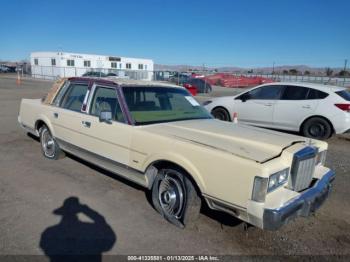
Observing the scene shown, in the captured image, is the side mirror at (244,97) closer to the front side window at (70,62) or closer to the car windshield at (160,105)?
the car windshield at (160,105)

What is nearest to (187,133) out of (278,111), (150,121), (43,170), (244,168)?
(150,121)

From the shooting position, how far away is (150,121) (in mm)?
3941

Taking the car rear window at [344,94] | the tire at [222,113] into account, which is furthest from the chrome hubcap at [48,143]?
the car rear window at [344,94]

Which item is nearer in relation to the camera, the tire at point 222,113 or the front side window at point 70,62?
the tire at point 222,113

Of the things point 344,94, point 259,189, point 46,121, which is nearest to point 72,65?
point 46,121

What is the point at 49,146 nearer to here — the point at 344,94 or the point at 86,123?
the point at 86,123

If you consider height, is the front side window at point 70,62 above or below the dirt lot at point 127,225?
above

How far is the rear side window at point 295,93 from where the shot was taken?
320 inches

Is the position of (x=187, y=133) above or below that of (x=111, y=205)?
above

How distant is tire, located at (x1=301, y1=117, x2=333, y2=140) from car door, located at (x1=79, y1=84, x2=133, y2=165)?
604 cm

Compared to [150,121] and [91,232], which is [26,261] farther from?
[150,121]

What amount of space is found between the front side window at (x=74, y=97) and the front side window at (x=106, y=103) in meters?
0.39

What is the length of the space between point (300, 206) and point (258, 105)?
6171 millimetres

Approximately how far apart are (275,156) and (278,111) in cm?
591
